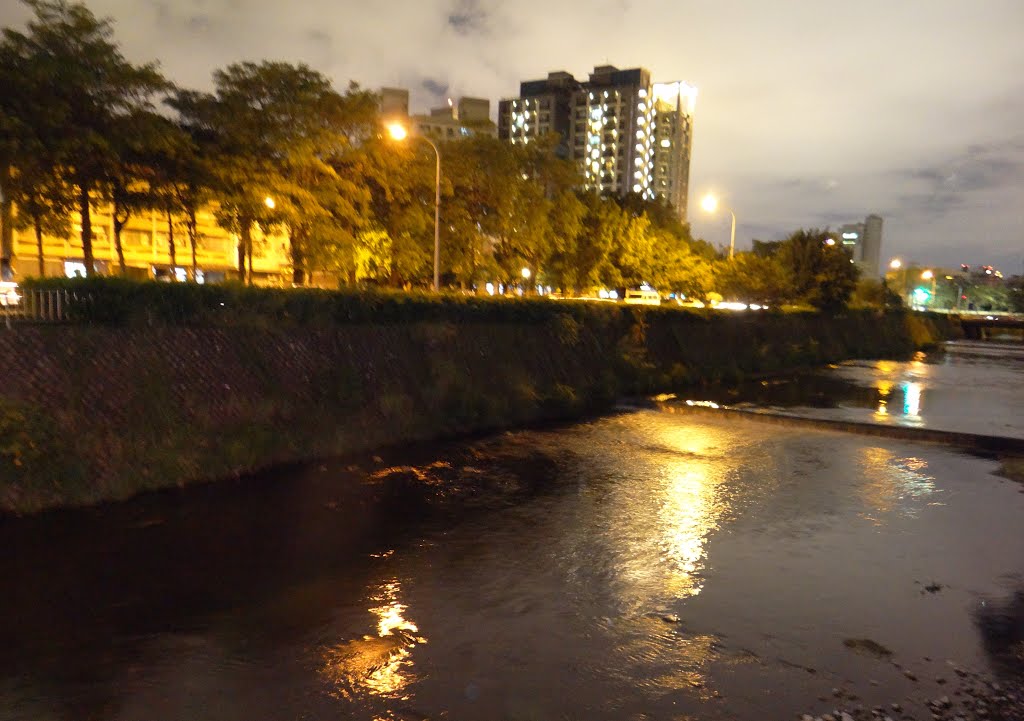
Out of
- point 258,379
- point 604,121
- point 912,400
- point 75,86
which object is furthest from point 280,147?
point 604,121

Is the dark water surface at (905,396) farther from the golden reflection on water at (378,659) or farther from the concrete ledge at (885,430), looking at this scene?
the golden reflection on water at (378,659)

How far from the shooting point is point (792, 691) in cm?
542

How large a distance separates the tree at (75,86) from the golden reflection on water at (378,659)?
604 inches

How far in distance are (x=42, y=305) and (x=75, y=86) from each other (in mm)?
9245

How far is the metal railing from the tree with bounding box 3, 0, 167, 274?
293 inches

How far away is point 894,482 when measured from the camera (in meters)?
12.4

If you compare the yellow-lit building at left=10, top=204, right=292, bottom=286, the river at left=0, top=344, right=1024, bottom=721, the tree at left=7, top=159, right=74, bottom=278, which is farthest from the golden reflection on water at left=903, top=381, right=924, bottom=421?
the yellow-lit building at left=10, top=204, right=292, bottom=286

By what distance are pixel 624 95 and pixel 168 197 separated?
441ft

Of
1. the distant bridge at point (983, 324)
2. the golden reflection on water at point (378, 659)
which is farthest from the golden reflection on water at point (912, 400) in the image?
the distant bridge at point (983, 324)

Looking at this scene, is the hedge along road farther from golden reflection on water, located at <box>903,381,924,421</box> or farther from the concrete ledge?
golden reflection on water, located at <box>903,381,924,421</box>

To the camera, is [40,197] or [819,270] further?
[819,270]

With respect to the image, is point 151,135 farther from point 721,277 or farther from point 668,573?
point 721,277

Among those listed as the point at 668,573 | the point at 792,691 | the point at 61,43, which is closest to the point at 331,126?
the point at 61,43

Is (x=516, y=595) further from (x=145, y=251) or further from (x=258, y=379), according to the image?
(x=145, y=251)
